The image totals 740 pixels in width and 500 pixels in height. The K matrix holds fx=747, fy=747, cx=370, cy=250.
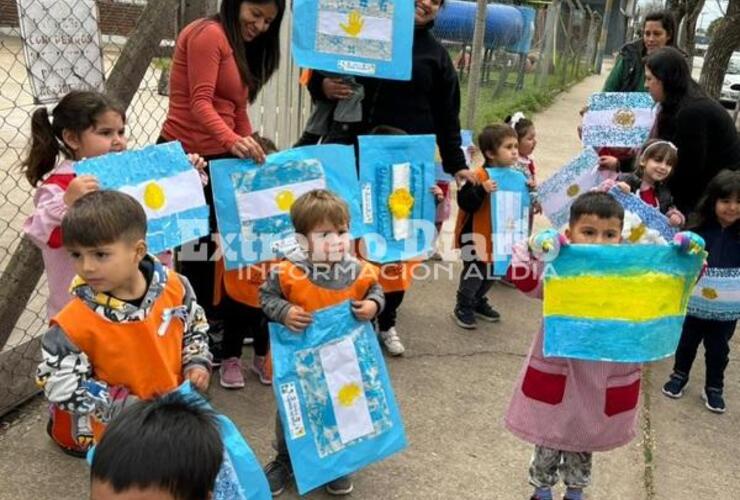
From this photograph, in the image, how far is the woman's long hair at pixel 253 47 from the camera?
306 cm

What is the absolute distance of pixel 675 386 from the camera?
12.6 feet

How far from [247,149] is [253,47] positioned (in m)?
0.50

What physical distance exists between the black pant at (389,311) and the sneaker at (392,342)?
0.03m

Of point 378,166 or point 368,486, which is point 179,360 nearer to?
point 368,486

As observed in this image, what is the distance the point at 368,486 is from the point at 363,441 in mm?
274

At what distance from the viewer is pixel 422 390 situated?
3.63 metres

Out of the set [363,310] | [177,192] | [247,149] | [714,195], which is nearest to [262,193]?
[247,149]

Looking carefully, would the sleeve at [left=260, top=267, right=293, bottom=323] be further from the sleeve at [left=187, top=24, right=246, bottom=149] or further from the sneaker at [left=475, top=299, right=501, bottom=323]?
the sneaker at [left=475, top=299, right=501, bottom=323]

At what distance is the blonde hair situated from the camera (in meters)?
2.57

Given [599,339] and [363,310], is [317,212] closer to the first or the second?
[363,310]

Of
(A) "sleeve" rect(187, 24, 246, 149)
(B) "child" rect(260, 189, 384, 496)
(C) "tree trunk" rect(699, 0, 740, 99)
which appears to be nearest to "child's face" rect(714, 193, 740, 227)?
(B) "child" rect(260, 189, 384, 496)

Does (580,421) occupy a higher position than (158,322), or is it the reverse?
(158,322)

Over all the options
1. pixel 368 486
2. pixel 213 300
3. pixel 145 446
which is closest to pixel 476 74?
pixel 213 300

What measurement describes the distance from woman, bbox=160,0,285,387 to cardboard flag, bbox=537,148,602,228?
1.77m
